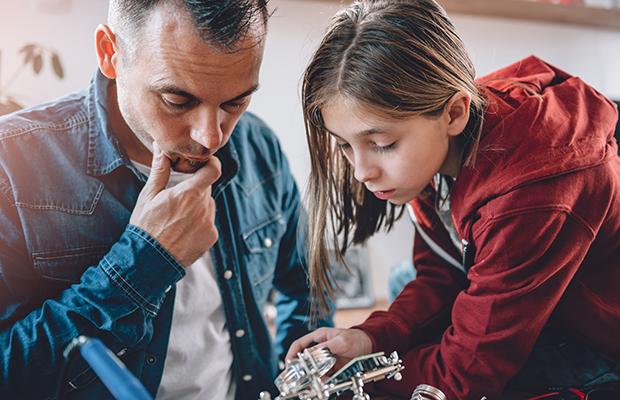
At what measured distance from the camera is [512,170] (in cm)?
76

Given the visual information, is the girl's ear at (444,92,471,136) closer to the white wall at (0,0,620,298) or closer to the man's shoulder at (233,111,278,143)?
the man's shoulder at (233,111,278,143)

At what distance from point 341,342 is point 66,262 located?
0.42 meters

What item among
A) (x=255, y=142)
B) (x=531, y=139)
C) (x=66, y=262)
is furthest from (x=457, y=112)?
(x=66, y=262)

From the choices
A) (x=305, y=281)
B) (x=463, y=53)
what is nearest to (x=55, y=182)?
(x=305, y=281)

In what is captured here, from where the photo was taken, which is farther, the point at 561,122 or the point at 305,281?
the point at 305,281

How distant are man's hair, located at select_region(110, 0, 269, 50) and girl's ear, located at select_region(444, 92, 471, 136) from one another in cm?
29

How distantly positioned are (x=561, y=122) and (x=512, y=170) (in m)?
0.11

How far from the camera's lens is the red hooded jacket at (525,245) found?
744 millimetres

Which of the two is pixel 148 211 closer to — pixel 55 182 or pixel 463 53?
pixel 55 182

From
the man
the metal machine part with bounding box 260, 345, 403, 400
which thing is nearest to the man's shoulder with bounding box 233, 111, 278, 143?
the man

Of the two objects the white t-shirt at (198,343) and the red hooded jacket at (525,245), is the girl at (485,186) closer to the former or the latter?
the red hooded jacket at (525,245)

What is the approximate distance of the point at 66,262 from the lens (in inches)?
35.0

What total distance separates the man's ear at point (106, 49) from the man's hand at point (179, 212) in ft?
0.43

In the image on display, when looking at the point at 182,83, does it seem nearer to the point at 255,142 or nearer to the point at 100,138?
the point at 100,138
